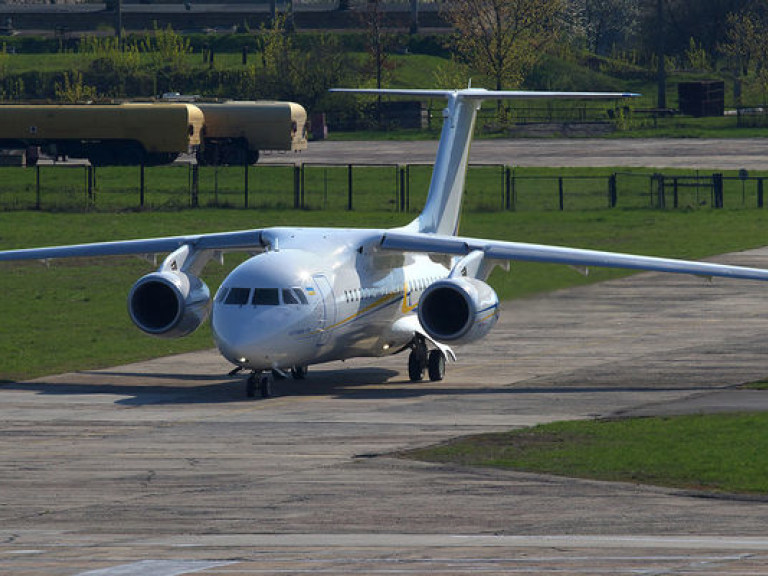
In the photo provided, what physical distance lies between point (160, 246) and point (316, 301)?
5.63 metres

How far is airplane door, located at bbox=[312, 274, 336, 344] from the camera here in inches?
1296

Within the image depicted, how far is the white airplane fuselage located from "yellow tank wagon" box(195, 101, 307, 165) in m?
57.5

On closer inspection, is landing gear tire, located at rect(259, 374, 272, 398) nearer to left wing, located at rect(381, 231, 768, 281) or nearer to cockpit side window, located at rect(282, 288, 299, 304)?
cockpit side window, located at rect(282, 288, 299, 304)

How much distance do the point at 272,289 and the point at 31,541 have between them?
12.6 metres

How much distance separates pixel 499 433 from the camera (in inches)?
1125

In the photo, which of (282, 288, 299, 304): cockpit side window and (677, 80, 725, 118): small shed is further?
(677, 80, 725, 118): small shed

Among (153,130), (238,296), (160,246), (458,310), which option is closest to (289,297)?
(238,296)

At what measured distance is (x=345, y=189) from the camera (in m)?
84.0

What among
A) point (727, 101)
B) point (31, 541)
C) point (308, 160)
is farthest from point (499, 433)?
point (727, 101)

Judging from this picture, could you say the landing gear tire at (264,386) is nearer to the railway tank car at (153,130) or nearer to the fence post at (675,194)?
the fence post at (675,194)

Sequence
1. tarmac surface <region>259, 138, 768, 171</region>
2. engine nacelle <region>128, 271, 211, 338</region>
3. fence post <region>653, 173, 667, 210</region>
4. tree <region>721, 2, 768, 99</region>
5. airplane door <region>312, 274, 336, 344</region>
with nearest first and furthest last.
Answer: airplane door <region>312, 274, 336, 344</region>
engine nacelle <region>128, 271, 211, 338</region>
fence post <region>653, 173, 667, 210</region>
tarmac surface <region>259, 138, 768, 171</region>
tree <region>721, 2, 768, 99</region>

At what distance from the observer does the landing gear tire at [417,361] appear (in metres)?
36.3

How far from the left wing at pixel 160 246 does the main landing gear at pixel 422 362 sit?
3.98 m

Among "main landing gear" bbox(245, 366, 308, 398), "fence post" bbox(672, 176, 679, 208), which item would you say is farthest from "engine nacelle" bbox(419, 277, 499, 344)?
"fence post" bbox(672, 176, 679, 208)
